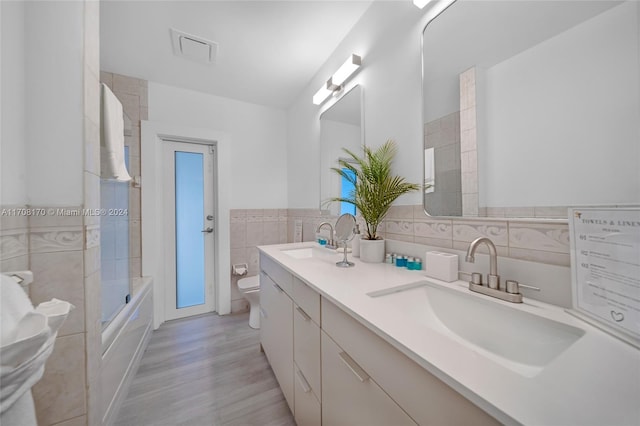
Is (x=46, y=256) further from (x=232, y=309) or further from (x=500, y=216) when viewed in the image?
(x=232, y=309)

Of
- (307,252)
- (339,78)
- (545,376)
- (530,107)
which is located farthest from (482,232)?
(339,78)

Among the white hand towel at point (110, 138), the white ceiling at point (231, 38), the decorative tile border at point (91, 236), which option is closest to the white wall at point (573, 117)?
the white ceiling at point (231, 38)

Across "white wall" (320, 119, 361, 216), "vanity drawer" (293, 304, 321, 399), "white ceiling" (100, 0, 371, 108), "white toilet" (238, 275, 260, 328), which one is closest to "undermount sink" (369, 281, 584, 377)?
"vanity drawer" (293, 304, 321, 399)

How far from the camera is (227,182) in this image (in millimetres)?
2414

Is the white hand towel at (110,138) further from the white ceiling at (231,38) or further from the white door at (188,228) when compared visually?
the white door at (188,228)

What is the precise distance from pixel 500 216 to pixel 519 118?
33cm

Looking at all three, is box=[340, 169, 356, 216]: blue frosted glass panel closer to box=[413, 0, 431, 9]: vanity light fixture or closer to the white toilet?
box=[413, 0, 431, 9]: vanity light fixture

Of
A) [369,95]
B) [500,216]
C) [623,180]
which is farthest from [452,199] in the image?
[369,95]

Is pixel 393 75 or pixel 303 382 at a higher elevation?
pixel 393 75

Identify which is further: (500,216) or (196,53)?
(196,53)

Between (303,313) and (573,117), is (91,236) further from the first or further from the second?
(573,117)

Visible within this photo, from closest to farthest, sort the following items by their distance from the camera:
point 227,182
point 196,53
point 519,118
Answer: point 519,118 < point 196,53 < point 227,182

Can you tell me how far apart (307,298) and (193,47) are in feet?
6.65

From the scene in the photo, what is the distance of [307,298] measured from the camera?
3.05 feet
